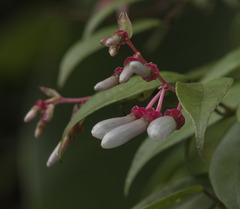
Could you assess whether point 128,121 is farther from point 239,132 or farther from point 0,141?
point 0,141

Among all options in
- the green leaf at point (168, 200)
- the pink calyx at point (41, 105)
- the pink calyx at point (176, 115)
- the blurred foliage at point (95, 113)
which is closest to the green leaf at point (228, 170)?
the green leaf at point (168, 200)

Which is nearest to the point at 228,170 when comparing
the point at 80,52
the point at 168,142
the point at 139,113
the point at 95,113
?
the point at 168,142

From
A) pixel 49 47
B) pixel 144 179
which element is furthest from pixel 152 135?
pixel 49 47

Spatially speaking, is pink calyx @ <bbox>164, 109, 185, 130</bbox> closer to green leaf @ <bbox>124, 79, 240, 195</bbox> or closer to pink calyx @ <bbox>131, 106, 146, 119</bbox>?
pink calyx @ <bbox>131, 106, 146, 119</bbox>

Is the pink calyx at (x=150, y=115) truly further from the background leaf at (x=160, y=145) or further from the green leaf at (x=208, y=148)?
the green leaf at (x=208, y=148)

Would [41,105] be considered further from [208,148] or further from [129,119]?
[208,148]

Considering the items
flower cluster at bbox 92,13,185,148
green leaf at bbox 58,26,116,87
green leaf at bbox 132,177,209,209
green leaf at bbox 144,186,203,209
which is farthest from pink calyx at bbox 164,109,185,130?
green leaf at bbox 58,26,116,87
